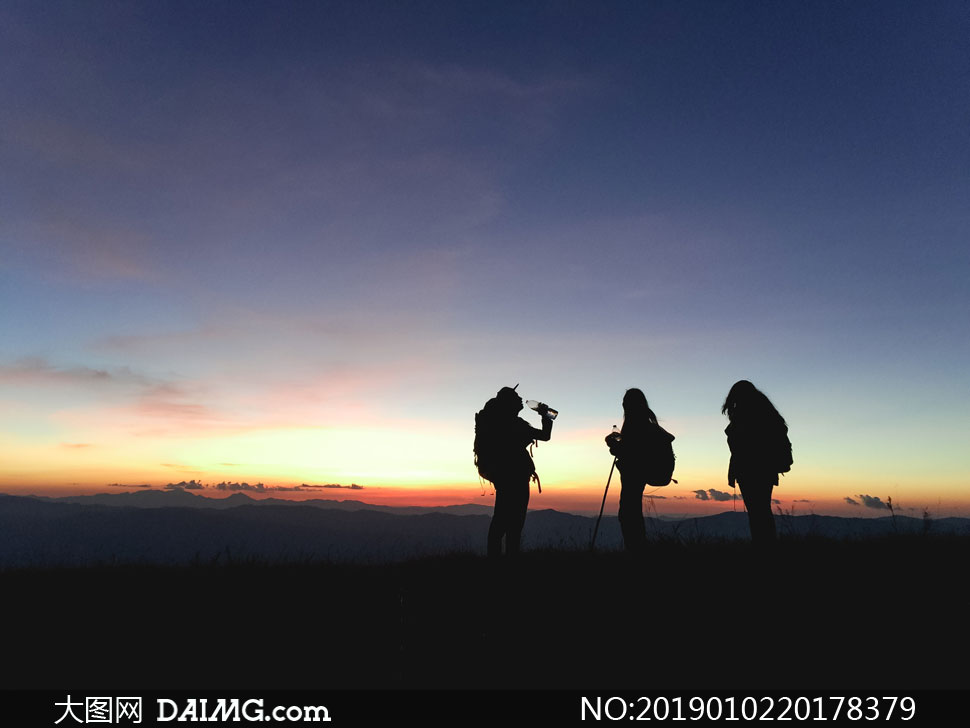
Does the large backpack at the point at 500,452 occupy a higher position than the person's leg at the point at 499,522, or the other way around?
the large backpack at the point at 500,452

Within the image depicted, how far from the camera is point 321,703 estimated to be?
3.41 metres

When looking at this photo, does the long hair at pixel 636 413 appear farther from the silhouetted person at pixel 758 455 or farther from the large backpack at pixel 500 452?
the large backpack at pixel 500 452

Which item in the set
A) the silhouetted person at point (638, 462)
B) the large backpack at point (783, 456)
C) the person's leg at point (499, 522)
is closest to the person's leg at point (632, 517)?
the silhouetted person at point (638, 462)

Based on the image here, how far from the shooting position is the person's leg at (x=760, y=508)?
7852mm

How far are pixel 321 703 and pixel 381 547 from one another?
5566mm

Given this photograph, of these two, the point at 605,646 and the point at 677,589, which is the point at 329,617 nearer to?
the point at 605,646

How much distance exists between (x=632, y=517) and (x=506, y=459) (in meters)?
2.01

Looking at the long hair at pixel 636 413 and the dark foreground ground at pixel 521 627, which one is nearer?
the dark foreground ground at pixel 521 627

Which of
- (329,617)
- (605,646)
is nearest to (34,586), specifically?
(329,617)

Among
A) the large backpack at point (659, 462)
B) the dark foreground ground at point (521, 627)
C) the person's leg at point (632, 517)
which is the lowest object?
the dark foreground ground at point (521, 627)

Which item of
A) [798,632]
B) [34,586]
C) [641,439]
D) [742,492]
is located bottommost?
[34,586]

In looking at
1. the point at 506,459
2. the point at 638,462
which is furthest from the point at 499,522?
the point at 638,462

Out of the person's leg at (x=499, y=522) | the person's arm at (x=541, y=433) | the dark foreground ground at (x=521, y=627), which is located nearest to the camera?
the dark foreground ground at (x=521, y=627)

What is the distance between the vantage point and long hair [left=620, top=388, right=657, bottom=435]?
8.43 metres
